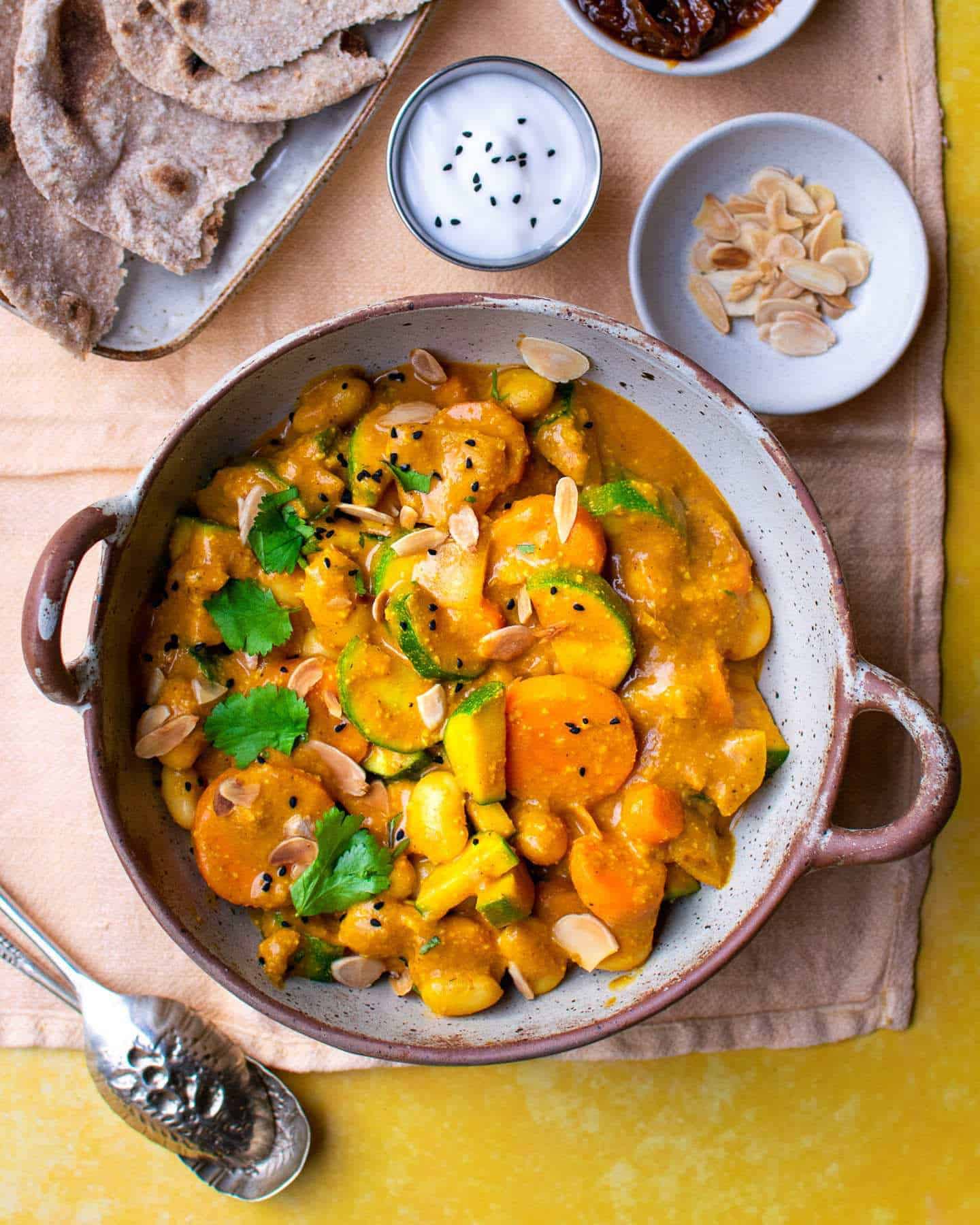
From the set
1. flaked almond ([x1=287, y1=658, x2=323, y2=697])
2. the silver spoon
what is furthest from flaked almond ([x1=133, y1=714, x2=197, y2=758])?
the silver spoon

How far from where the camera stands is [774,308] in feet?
8.30

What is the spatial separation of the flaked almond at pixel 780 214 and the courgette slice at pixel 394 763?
155 cm

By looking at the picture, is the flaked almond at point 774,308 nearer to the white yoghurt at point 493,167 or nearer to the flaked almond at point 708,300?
the flaked almond at point 708,300

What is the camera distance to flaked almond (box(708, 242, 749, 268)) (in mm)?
2520

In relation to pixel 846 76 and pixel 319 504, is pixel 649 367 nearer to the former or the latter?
pixel 319 504

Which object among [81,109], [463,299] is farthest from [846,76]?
[81,109]

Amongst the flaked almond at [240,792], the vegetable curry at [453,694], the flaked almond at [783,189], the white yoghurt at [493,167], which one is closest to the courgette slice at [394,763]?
the vegetable curry at [453,694]

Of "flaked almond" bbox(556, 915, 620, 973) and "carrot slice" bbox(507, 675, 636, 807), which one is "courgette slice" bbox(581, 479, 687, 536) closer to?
"carrot slice" bbox(507, 675, 636, 807)

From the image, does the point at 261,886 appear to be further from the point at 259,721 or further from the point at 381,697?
the point at 381,697

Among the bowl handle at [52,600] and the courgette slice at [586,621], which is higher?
the bowl handle at [52,600]

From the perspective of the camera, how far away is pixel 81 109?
8.01ft

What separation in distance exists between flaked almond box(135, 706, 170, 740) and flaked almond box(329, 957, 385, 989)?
637 millimetres

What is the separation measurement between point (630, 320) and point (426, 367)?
0.59 metres

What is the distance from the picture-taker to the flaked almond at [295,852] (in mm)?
2166
